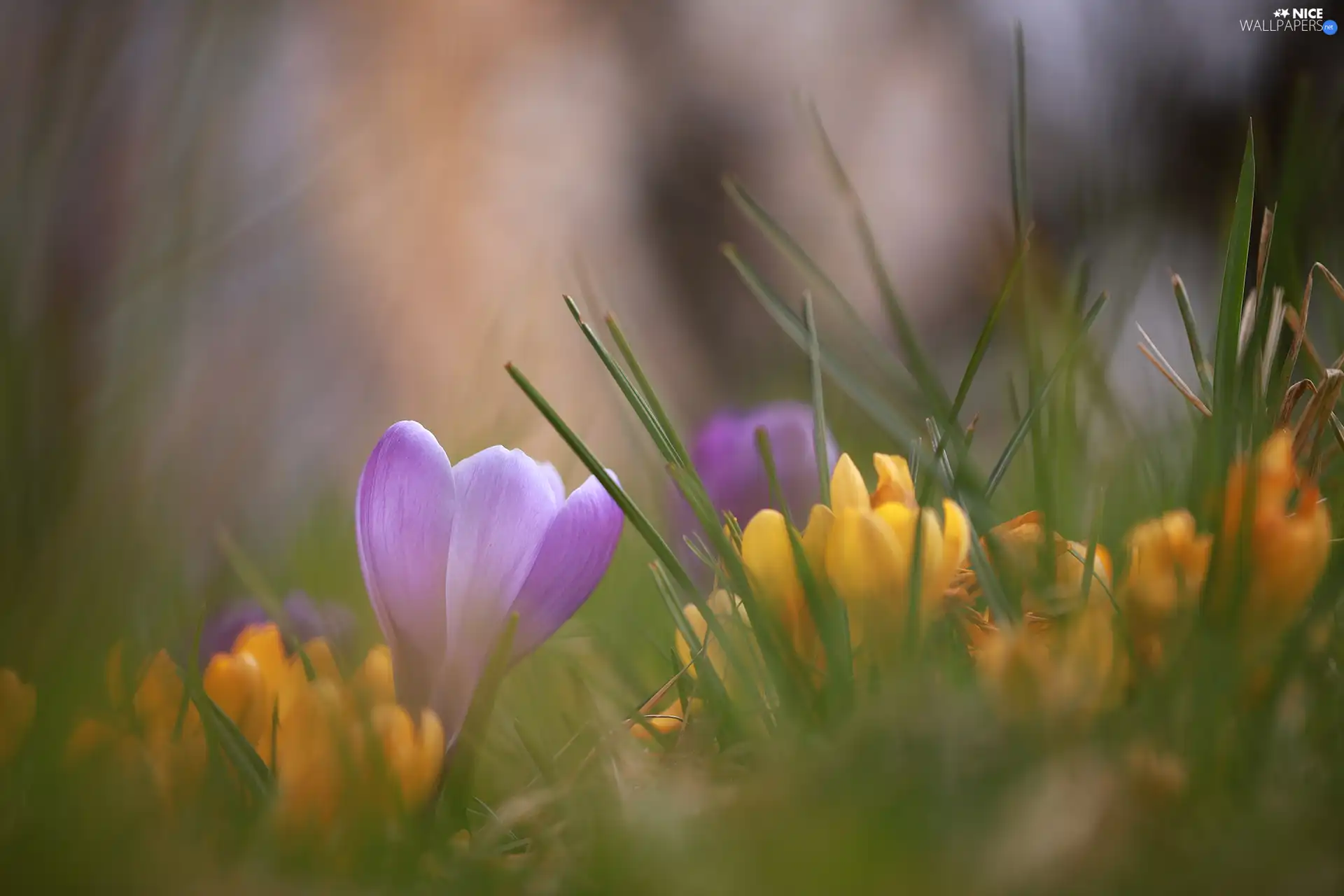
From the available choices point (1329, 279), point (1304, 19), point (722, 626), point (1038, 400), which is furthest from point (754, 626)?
point (1304, 19)

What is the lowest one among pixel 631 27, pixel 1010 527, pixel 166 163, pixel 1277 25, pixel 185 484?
pixel 1277 25

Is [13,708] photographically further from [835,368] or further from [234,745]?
[835,368]

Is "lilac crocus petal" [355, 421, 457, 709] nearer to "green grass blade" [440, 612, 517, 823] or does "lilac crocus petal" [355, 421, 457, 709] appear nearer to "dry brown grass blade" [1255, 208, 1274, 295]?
"green grass blade" [440, 612, 517, 823]

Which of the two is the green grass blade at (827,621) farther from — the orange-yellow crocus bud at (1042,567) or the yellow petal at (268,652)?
the yellow petal at (268,652)

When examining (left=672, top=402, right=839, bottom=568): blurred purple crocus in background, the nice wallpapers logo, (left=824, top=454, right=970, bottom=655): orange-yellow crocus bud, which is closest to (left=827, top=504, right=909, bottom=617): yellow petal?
(left=824, top=454, right=970, bottom=655): orange-yellow crocus bud

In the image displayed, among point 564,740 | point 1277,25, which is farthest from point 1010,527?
point 1277,25

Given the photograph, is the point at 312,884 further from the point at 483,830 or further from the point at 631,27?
the point at 631,27

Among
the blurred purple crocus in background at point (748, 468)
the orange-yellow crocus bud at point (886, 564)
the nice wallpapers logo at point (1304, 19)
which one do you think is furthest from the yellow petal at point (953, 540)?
the nice wallpapers logo at point (1304, 19)
